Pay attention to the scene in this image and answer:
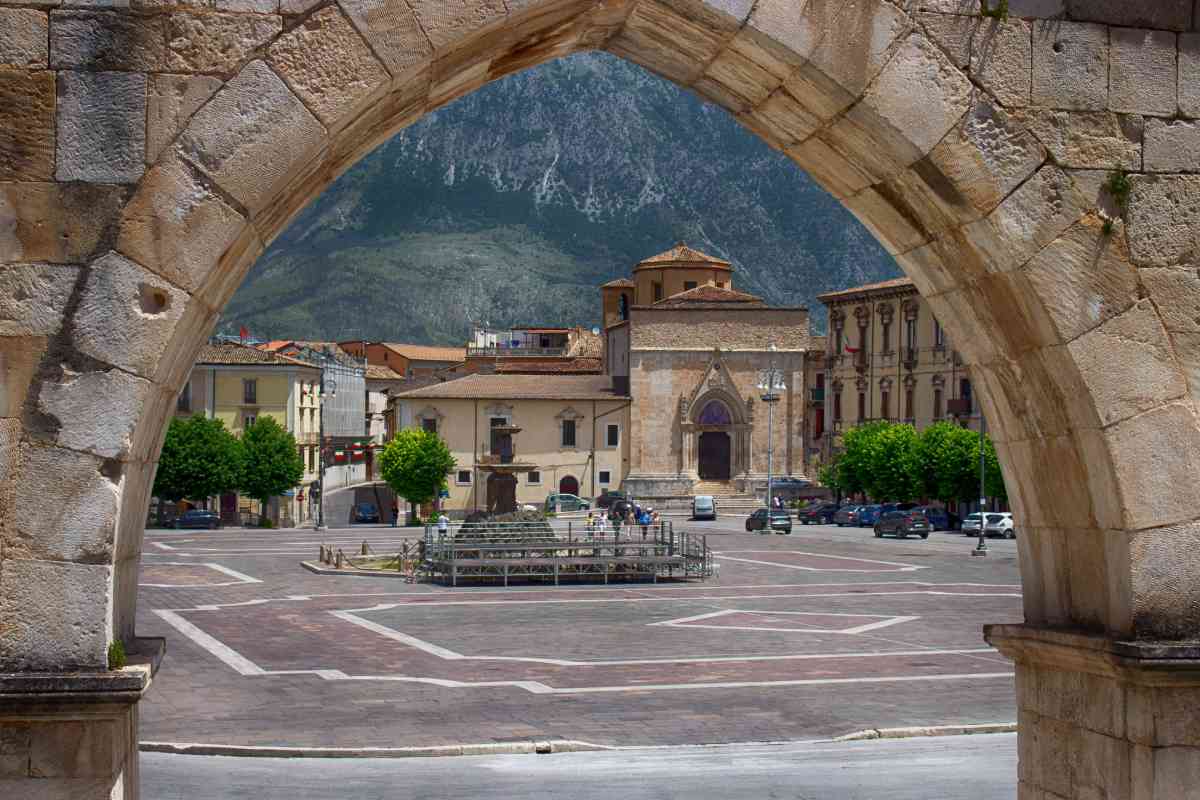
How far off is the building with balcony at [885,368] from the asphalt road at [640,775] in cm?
5233

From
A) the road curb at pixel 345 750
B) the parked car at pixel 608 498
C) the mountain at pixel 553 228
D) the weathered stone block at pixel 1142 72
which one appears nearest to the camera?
Result: the weathered stone block at pixel 1142 72

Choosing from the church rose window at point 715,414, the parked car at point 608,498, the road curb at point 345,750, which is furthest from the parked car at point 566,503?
the road curb at point 345,750

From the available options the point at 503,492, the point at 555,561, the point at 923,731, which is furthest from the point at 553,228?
the point at 923,731

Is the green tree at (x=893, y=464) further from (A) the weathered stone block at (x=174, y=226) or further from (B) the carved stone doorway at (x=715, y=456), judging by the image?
(A) the weathered stone block at (x=174, y=226)

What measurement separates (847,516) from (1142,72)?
53.0 m

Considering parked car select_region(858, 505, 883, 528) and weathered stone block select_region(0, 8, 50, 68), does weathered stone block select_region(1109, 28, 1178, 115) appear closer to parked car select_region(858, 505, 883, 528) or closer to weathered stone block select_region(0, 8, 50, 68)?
weathered stone block select_region(0, 8, 50, 68)

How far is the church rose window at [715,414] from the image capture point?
249ft

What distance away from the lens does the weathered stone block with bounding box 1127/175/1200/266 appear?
6133 millimetres

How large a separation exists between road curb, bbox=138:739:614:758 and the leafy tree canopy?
48505 mm

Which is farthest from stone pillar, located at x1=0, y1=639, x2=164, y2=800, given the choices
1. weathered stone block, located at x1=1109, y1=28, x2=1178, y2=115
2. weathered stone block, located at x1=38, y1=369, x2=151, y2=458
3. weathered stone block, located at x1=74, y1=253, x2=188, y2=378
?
weathered stone block, located at x1=1109, y1=28, x2=1178, y2=115

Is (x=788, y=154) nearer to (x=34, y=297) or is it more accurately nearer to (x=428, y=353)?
(x=34, y=297)

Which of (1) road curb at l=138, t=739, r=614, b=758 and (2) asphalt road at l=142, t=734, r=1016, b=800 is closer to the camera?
(2) asphalt road at l=142, t=734, r=1016, b=800

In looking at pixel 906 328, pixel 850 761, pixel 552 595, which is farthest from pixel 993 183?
pixel 906 328

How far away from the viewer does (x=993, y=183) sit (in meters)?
5.99
